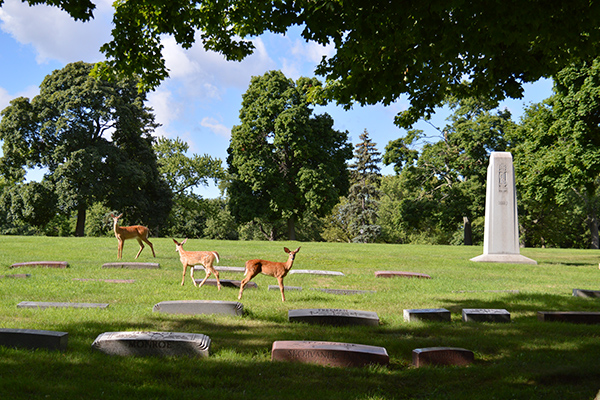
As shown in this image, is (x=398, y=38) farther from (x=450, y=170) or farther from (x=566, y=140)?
(x=450, y=170)

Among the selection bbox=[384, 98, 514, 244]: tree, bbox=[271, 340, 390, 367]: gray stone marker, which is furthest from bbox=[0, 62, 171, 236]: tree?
bbox=[271, 340, 390, 367]: gray stone marker

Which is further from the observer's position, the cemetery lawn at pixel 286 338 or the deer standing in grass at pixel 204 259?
the deer standing in grass at pixel 204 259

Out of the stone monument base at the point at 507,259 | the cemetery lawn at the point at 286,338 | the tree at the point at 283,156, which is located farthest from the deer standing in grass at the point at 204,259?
the tree at the point at 283,156

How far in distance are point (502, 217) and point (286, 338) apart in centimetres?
1693

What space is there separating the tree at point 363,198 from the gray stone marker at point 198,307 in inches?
1965

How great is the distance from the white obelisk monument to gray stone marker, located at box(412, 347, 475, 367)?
15.9 meters

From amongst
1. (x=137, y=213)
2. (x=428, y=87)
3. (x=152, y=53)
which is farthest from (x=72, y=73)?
(x=428, y=87)

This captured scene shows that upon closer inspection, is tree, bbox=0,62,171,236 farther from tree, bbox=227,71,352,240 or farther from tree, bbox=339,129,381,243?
tree, bbox=339,129,381,243

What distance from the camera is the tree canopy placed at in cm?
698

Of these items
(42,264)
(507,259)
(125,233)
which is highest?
(125,233)

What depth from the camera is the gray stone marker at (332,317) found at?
7.74 metres

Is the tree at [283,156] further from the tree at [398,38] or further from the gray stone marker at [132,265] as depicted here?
the tree at [398,38]

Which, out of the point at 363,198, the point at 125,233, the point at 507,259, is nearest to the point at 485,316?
the point at 125,233

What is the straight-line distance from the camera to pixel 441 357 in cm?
597
